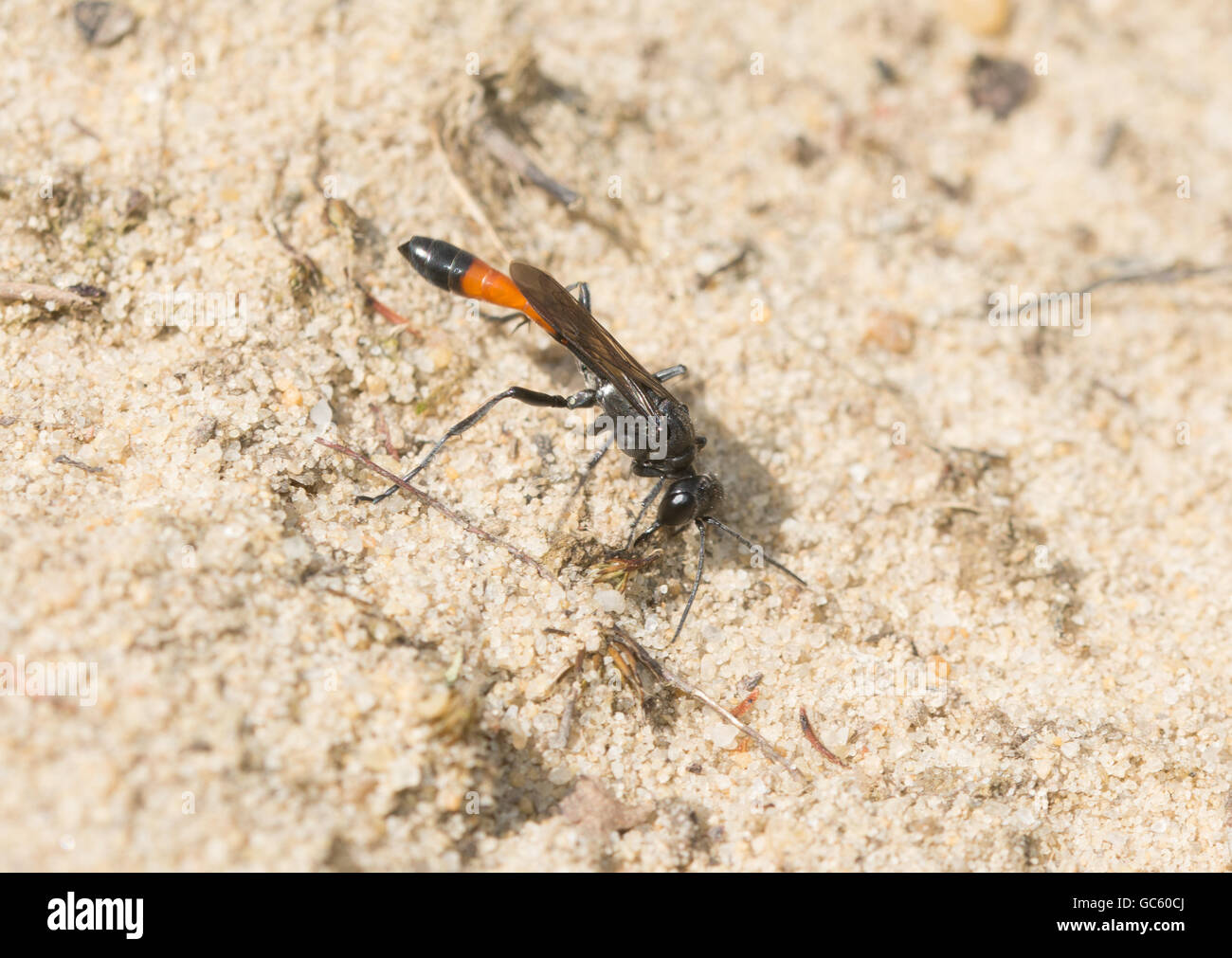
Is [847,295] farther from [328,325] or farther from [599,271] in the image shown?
[328,325]

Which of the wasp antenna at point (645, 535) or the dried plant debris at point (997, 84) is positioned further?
the dried plant debris at point (997, 84)

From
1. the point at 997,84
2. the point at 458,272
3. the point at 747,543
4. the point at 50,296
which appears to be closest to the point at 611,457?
the point at 747,543

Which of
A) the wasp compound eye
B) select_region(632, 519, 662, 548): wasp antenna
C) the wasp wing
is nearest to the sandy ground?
select_region(632, 519, 662, 548): wasp antenna

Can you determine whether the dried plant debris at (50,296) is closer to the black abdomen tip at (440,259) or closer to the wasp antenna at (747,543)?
the black abdomen tip at (440,259)

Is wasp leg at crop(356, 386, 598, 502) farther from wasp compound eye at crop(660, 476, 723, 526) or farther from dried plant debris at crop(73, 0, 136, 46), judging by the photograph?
dried plant debris at crop(73, 0, 136, 46)

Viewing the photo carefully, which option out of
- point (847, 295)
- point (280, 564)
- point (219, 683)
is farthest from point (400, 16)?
point (219, 683)

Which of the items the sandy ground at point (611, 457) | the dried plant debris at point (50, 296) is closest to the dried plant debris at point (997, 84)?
the sandy ground at point (611, 457)
